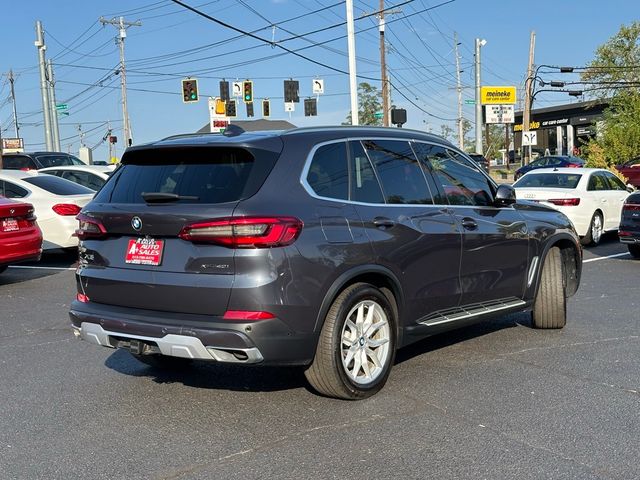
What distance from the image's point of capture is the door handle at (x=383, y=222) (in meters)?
5.00

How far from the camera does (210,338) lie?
4320 mm

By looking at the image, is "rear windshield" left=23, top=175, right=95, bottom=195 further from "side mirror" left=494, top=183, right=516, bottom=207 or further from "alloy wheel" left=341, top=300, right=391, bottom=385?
"alloy wheel" left=341, top=300, right=391, bottom=385

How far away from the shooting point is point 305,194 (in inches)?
182

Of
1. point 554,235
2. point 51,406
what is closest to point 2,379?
point 51,406

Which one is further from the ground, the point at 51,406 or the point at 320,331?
the point at 320,331

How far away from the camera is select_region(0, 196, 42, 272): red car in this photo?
10094 millimetres

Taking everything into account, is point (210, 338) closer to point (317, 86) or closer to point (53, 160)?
point (53, 160)

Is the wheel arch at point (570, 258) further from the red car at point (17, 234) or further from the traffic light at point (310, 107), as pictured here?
the traffic light at point (310, 107)

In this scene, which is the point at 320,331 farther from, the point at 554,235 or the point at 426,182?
the point at 554,235

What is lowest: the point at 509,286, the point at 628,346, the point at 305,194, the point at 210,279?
the point at 628,346

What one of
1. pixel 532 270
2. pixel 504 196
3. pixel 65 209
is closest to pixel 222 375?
pixel 504 196

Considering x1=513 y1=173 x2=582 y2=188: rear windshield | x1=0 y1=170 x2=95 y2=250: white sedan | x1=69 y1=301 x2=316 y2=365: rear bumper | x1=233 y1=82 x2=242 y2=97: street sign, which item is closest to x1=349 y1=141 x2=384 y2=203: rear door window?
x1=69 y1=301 x2=316 y2=365: rear bumper

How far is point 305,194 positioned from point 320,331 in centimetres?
87

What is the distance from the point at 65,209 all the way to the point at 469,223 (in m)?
8.24
